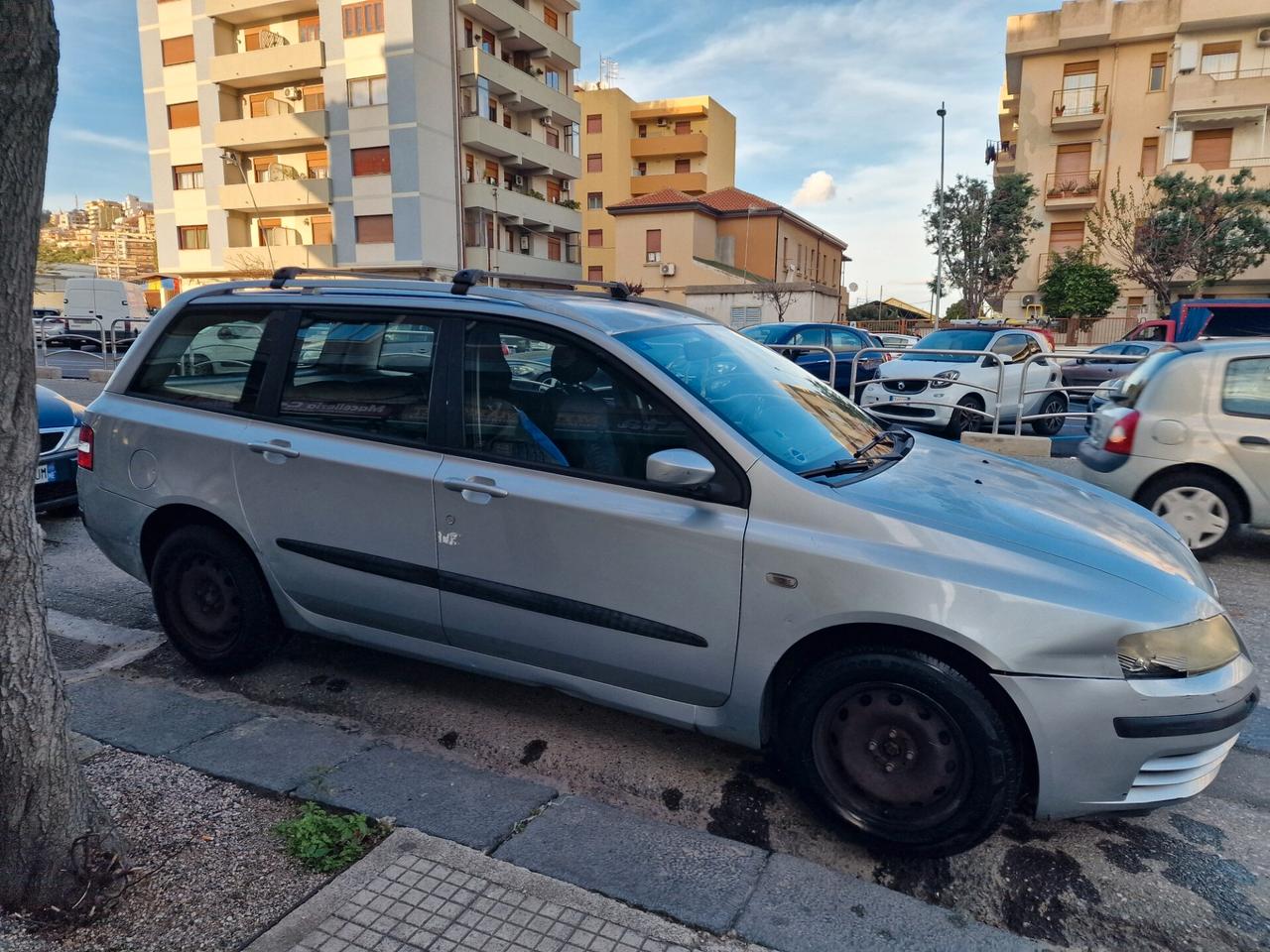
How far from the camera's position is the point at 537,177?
4488cm

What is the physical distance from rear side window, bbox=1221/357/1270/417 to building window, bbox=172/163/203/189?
44.2 metres

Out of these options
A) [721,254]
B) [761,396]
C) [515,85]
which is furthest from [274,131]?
[761,396]

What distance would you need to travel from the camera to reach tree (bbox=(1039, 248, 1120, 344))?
3456cm

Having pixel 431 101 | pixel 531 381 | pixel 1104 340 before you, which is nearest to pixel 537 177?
pixel 431 101

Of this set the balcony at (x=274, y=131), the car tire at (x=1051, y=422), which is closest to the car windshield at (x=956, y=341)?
the car tire at (x=1051, y=422)

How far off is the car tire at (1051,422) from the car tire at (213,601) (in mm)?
10687

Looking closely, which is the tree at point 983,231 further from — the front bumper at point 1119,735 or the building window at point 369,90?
the front bumper at point 1119,735

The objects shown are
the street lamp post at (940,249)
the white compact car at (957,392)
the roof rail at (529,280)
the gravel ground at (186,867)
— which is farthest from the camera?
the street lamp post at (940,249)

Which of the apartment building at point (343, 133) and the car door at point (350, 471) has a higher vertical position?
the apartment building at point (343, 133)

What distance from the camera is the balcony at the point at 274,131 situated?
36.8m

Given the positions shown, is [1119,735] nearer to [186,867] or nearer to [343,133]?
[186,867]

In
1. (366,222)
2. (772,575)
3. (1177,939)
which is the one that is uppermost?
(366,222)

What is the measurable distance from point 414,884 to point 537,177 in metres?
45.9

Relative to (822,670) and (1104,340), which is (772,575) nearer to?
(822,670)
